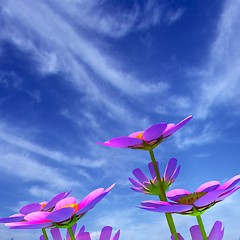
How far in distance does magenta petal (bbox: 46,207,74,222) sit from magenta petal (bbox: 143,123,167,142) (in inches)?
18.8

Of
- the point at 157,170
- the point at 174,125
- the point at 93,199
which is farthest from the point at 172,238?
the point at 174,125

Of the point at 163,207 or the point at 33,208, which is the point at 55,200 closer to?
the point at 33,208

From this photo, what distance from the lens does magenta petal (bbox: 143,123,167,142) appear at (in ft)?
5.18

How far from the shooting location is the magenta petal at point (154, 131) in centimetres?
158

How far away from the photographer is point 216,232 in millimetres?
1425

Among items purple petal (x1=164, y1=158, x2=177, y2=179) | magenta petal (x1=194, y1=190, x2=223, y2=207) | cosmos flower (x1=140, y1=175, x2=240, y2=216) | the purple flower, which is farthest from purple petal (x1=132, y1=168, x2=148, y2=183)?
magenta petal (x1=194, y1=190, x2=223, y2=207)

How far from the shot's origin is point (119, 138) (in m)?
1.57

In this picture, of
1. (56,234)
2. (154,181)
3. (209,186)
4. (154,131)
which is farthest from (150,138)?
(56,234)

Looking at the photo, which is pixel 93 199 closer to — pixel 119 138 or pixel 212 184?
pixel 119 138

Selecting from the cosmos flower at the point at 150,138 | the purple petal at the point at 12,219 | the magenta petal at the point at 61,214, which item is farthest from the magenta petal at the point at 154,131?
the purple petal at the point at 12,219

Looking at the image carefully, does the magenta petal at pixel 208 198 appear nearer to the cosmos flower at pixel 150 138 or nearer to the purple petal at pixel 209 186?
the purple petal at pixel 209 186

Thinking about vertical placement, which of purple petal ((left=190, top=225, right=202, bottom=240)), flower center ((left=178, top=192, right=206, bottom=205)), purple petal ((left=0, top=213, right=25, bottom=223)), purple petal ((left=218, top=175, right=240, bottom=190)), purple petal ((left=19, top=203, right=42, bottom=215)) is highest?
purple petal ((left=19, top=203, right=42, bottom=215))

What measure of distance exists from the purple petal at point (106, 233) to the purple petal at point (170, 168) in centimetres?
38

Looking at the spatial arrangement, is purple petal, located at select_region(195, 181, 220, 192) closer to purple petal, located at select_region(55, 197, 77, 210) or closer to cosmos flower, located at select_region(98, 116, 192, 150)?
cosmos flower, located at select_region(98, 116, 192, 150)
